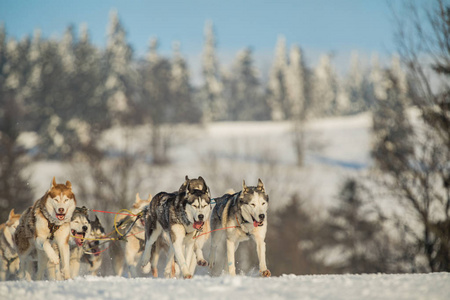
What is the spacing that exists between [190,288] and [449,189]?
10771 mm

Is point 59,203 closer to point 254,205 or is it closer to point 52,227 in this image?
point 52,227

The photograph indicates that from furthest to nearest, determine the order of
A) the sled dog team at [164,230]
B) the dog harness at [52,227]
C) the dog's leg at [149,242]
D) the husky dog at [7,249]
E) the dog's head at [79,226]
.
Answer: the husky dog at [7,249]
the dog's head at [79,226]
the dog's leg at [149,242]
the dog harness at [52,227]
the sled dog team at [164,230]

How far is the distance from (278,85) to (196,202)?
72069mm

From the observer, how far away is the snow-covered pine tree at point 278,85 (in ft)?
249

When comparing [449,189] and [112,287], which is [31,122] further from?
[112,287]

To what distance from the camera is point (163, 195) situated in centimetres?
792

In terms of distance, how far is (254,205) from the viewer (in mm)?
7324

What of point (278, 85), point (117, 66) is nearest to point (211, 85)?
point (278, 85)

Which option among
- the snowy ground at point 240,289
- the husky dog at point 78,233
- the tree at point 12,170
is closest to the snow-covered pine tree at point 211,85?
the tree at point 12,170

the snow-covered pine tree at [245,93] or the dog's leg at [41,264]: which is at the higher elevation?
the snow-covered pine tree at [245,93]

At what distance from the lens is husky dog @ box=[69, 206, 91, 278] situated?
8.38 meters

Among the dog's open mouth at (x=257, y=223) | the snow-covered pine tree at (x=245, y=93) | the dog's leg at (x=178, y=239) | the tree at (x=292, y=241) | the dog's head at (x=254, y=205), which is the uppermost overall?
the snow-covered pine tree at (x=245, y=93)

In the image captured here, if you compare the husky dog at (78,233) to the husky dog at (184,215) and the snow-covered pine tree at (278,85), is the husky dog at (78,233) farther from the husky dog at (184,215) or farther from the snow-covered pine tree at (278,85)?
the snow-covered pine tree at (278,85)

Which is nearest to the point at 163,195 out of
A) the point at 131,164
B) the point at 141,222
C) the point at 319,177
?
the point at 141,222
